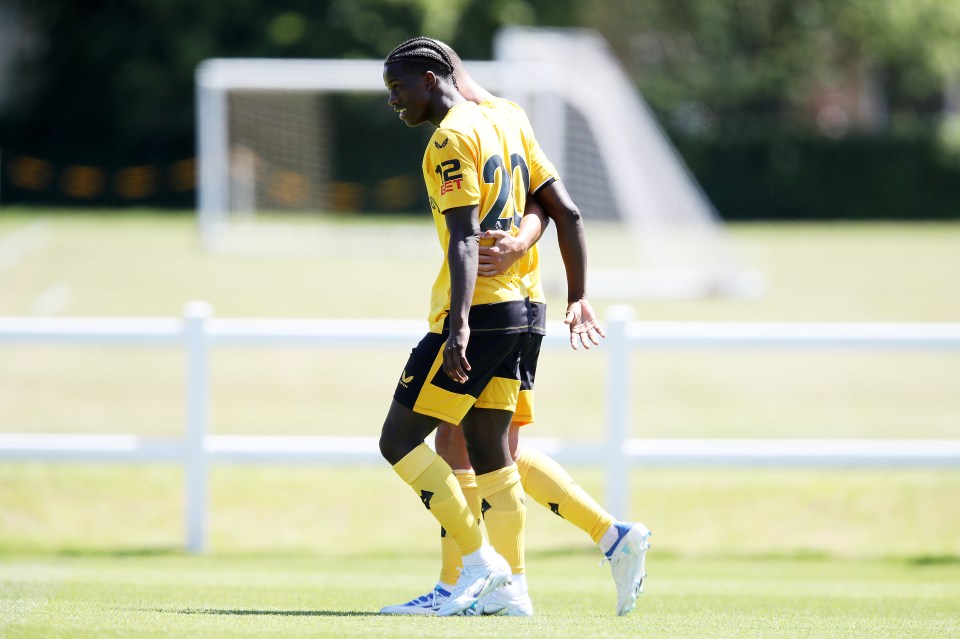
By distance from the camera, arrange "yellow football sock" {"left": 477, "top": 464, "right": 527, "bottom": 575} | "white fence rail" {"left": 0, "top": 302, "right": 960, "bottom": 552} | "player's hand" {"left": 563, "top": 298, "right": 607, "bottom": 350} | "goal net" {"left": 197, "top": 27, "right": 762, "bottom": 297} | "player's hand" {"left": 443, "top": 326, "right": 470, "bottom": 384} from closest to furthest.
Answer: "player's hand" {"left": 443, "top": 326, "right": 470, "bottom": 384}, "yellow football sock" {"left": 477, "top": 464, "right": 527, "bottom": 575}, "player's hand" {"left": 563, "top": 298, "right": 607, "bottom": 350}, "white fence rail" {"left": 0, "top": 302, "right": 960, "bottom": 552}, "goal net" {"left": 197, "top": 27, "right": 762, "bottom": 297}

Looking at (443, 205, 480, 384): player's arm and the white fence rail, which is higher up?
(443, 205, 480, 384): player's arm

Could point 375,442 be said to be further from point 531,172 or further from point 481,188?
point 481,188

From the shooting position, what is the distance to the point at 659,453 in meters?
7.80

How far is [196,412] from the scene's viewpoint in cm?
789

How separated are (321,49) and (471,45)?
4434 mm

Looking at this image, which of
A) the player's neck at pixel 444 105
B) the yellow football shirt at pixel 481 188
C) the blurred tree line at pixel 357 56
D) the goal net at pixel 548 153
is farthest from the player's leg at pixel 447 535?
the blurred tree line at pixel 357 56

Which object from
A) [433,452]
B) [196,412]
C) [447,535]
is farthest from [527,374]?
[196,412]

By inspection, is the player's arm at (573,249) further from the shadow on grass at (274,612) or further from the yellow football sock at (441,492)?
the shadow on grass at (274,612)

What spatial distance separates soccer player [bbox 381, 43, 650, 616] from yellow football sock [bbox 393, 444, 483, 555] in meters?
0.20

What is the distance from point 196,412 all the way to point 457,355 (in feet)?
11.5

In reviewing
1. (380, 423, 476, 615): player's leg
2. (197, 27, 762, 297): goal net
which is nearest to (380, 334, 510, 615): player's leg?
(380, 423, 476, 615): player's leg

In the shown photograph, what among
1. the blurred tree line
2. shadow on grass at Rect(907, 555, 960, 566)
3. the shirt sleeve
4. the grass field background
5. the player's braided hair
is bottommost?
shadow on grass at Rect(907, 555, 960, 566)

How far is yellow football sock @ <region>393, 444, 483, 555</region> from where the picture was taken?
5102 millimetres

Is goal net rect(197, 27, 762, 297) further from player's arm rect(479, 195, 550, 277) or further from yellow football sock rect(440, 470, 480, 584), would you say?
player's arm rect(479, 195, 550, 277)
